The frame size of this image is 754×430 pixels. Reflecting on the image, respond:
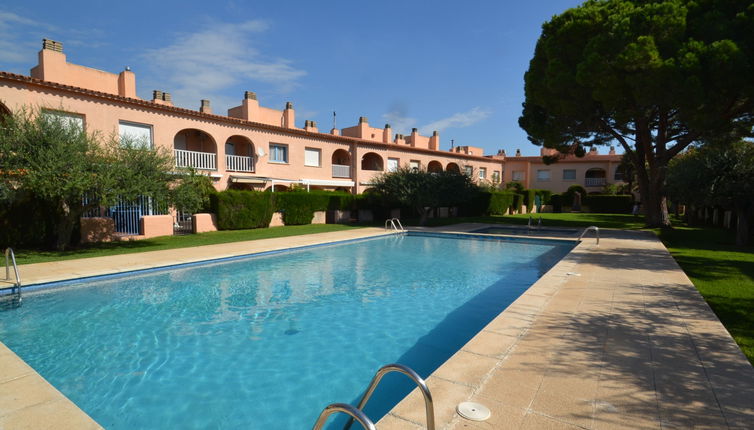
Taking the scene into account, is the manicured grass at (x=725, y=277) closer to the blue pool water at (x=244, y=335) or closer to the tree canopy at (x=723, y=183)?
the tree canopy at (x=723, y=183)

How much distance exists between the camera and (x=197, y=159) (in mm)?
22172

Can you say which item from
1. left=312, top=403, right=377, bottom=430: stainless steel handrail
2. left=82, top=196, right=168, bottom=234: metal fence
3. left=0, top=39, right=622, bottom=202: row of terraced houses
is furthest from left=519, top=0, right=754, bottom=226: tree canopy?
left=82, top=196, right=168, bottom=234: metal fence

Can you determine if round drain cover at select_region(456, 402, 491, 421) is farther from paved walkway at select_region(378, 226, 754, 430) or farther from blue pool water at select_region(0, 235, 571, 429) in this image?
blue pool water at select_region(0, 235, 571, 429)

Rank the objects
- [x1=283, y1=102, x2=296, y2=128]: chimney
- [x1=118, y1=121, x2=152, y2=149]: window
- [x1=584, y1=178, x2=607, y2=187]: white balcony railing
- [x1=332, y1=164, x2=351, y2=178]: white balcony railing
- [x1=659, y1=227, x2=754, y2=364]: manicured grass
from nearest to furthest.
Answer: [x1=659, y1=227, x2=754, y2=364]: manicured grass, [x1=118, y1=121, x2=152, y2=149]: window, [x1=283, y1=102, x2=296, y2=128]: chimney, [x1=332, y1=164, x2=351, y2=178]: white balcony railing, [x1=584, y1=178, x2=607, y2=187]: white balcony railing

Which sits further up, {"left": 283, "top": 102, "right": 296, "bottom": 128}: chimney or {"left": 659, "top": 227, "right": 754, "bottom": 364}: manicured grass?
{"left": 283, "top": 102, "right": 296, "bottom": 128}: chimney

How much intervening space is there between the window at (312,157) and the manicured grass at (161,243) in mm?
7472

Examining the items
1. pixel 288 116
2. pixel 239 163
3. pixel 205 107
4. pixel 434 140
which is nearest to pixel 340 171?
pixel 288 116

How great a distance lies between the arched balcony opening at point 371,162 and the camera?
3341 cm

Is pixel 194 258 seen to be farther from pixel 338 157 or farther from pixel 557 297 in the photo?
pixel 338 157

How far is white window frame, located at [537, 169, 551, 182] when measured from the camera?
4863 centimetres

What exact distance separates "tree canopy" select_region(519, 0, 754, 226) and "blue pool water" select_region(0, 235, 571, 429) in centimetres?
1063

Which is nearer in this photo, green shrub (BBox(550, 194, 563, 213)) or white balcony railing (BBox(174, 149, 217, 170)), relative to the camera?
white balcony railing (BBox(174, 149, 217, 170))

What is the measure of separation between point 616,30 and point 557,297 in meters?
15.5

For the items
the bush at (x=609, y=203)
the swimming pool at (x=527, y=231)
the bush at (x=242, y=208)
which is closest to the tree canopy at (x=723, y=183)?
the swimming pool at (x=527, y=231)
